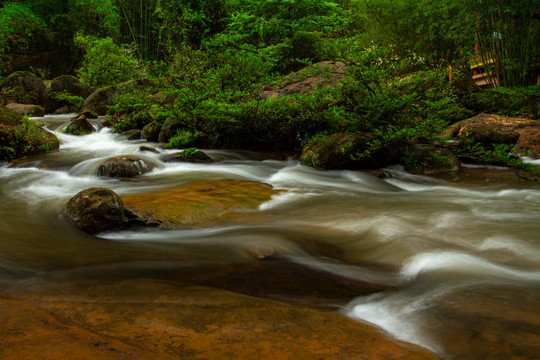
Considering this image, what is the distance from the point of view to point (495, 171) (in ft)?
22.9

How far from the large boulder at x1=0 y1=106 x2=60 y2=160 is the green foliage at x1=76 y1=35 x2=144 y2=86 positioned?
10.2 m

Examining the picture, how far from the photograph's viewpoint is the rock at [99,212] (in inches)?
132

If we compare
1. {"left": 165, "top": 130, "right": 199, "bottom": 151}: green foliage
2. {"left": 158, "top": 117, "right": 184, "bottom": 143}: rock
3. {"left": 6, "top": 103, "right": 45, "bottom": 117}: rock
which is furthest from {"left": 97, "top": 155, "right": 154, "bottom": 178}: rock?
{"left": 6, "top": 103, "right": 45, "bottom": 117}: rock

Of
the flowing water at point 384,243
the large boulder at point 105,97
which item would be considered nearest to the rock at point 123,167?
the flowing water at point 384,243

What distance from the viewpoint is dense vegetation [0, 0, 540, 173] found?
23.6 ft

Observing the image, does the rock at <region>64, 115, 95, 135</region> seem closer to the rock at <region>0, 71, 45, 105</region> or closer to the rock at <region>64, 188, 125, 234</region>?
the rock at <region>0, 71, 45, 105</region>

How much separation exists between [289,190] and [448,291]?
3342 millimetres

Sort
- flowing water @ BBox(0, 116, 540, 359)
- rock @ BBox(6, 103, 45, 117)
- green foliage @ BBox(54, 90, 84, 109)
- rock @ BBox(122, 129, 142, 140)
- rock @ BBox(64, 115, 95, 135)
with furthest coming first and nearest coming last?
green foliage @ BBox(54, 90, 84, 109) → rock @ BBox(6, 103, 45, 117) → rock @ BBox(64, 115, 95, 135) → rock @ BBox(122, 129, 142, 140) → flowing water @ BBox(0, 116, 540, 359)

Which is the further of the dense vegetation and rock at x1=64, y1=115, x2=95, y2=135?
rock at x1=64, y1=115, x2=95, y2=135

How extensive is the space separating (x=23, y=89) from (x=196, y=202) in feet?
51.7

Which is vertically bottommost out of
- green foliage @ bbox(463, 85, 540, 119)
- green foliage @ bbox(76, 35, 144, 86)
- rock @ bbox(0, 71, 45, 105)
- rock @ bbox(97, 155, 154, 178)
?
rock @ bbox(97, 155, 154, 178)

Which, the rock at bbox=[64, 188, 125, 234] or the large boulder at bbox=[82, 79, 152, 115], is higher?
the large boulder at bbox=[82, 79, 152, 115]

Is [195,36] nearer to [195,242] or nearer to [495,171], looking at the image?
[495,171]

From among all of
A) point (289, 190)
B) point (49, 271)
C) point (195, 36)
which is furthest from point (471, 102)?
point (195, 36)
